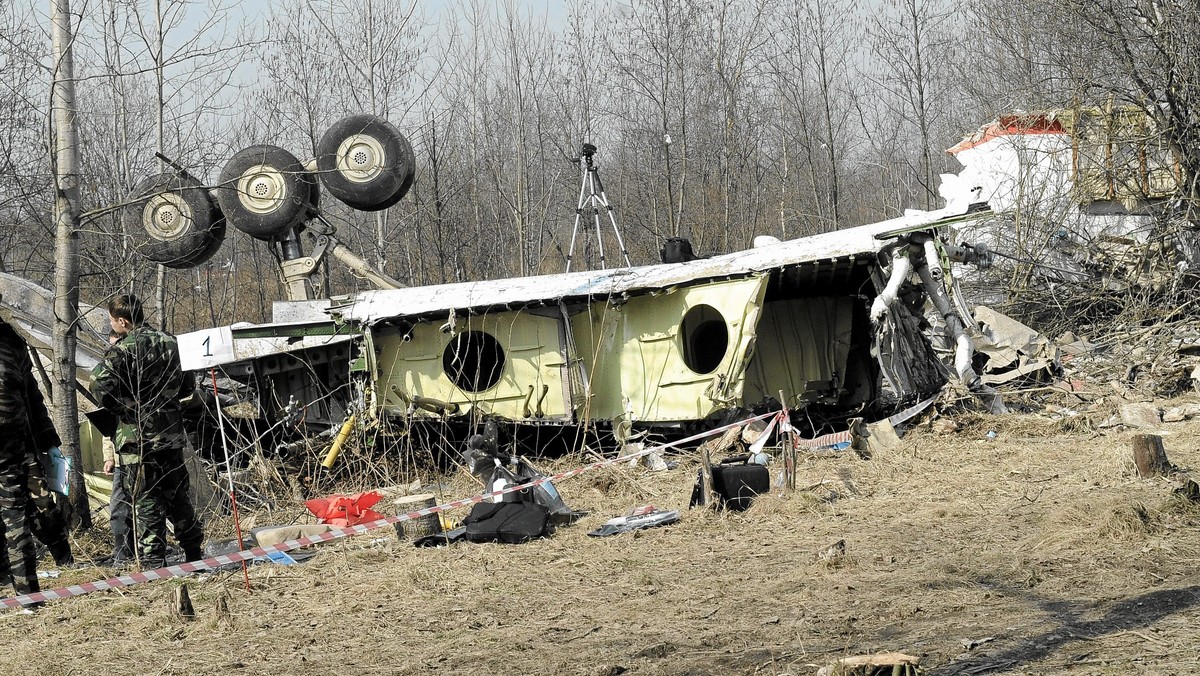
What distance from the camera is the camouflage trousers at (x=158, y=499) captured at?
7043 mm

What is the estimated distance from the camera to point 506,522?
25.2 ft

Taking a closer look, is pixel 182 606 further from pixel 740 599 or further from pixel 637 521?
pixel 637 521

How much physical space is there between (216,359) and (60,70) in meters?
3.09

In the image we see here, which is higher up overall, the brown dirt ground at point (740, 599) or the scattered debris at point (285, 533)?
the scattered debris at point (285, 533)

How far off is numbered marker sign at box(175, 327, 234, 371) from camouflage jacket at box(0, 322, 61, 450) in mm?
2702

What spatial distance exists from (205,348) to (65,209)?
2.29 m

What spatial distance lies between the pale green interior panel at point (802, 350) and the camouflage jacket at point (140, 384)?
686 cm

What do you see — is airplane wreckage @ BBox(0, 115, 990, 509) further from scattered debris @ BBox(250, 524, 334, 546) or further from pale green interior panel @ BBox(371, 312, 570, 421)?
scattered debris @ BBox(250, 524, 334, 546)

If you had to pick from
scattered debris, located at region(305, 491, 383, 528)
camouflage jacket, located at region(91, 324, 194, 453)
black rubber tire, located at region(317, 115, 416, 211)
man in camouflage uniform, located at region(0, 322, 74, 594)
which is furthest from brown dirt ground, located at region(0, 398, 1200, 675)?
black rubber tire, located at region(317, 115, 416, 211)

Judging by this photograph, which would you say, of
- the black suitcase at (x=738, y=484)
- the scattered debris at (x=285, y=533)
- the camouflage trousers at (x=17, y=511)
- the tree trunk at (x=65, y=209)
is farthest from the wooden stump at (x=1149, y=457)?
the tree trunk at (x=65, y=209)

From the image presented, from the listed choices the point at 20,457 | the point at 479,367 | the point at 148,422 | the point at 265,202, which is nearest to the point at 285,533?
the point at 148,422

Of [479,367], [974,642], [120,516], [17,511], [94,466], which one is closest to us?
[974,642]

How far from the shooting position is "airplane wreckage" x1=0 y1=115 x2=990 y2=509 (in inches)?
421

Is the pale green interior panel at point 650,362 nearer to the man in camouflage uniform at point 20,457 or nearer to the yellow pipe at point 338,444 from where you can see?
the yellow pipe at point 338,444
